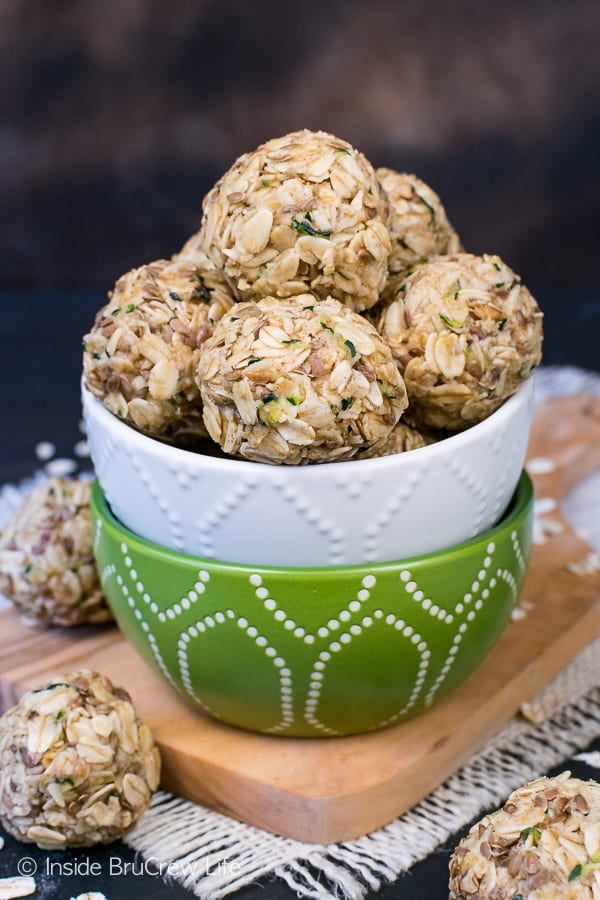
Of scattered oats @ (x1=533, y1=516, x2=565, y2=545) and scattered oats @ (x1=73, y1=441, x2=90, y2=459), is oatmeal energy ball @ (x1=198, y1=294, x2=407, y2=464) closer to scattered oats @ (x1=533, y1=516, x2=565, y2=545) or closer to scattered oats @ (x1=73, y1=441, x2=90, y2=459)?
scattered oats @ (x1=533, y1=516, x2=565, y2=545)

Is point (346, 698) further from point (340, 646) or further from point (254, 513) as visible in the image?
point (254, 513)

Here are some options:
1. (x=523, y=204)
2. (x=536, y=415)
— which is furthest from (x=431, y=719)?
(x=523, y=204)

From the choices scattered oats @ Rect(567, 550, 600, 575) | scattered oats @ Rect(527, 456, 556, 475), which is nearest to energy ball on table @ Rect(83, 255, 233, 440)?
scattered oats @ Rect(567, 550, 600, 575)

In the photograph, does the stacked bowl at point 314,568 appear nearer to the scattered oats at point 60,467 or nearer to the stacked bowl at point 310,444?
the stacked bowl at point 310,444

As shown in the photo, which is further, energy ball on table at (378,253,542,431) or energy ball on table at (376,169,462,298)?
energy ball on table at (376,169,462,298)

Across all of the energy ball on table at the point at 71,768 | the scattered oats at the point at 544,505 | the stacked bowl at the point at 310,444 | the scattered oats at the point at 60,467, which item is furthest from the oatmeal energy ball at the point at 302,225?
the scattered oats at the point at 60,467
